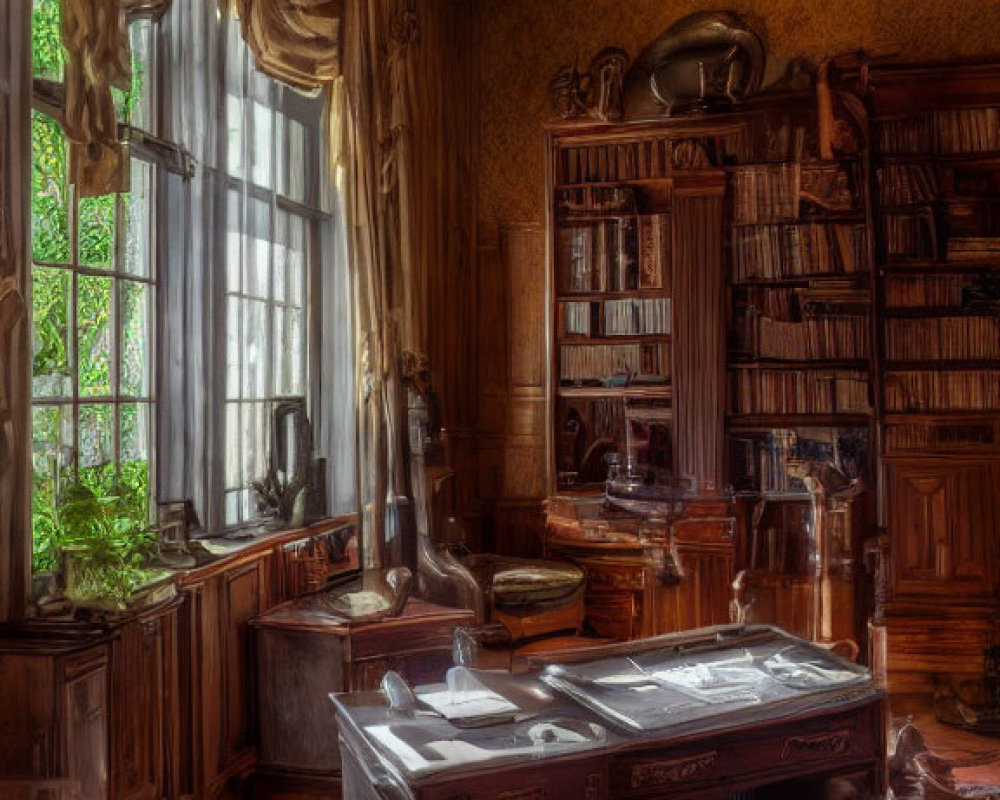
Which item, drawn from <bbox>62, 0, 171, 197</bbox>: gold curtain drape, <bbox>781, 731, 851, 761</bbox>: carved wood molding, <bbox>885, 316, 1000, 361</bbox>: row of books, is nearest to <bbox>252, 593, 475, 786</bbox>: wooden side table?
<bbox>62, 0, 171, 197</bbox>: gold curtain drape

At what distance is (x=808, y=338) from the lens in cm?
546

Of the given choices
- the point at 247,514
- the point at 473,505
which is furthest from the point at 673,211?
the point at 247,514

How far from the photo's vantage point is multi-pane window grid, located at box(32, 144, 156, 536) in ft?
9.27

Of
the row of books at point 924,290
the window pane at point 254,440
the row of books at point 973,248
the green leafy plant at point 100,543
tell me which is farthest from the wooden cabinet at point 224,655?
the row of books at point 973,248

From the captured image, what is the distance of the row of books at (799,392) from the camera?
5426mm

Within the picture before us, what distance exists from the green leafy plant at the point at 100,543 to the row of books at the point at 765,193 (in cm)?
381

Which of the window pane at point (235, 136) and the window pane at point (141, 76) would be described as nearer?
the window pane at point (141, 76)

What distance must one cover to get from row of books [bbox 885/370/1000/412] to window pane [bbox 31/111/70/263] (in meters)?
4.09

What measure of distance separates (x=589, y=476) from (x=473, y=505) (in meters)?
0.73

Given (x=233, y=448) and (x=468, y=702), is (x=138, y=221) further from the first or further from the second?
(x=468, y=702)

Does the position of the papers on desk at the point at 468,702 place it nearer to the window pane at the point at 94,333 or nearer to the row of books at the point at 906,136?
the window pane at the point at 94,333

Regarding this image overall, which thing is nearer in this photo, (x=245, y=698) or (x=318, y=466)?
(x=245, y=698)

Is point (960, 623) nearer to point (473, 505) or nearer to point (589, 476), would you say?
point (589, 476)

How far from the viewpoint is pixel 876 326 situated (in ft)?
17.3
